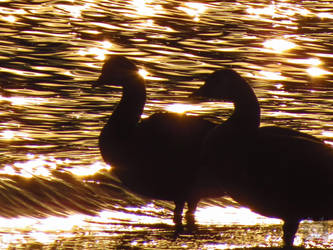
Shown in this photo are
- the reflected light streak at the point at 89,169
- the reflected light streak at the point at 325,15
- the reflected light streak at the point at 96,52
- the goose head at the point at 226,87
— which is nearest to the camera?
the goose head at the point at 226,87

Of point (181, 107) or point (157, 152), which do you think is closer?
point (157, 152)

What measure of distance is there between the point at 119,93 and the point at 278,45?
585 centimetres

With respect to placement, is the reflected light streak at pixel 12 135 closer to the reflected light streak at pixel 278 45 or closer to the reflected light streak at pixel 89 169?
the reflected light streak at pixel 89 169

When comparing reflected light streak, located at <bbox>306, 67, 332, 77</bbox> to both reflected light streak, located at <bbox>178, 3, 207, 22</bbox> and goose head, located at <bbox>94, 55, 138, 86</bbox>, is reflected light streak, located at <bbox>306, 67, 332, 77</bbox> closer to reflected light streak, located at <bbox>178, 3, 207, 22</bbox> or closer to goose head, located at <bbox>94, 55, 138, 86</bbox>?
reflected light streak, located at <bbox>178, 3, 207, 22</bbox>

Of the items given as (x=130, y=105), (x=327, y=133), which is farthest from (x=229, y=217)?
(x=327, y=133)

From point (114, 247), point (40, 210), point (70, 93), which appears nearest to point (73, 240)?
point (114, 247)

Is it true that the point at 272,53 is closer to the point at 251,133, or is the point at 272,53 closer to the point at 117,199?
the point at 117,199

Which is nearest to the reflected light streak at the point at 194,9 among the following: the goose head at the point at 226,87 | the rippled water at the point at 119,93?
the rippled water at the point at 119,93

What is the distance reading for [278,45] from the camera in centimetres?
2248

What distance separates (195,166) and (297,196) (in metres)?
2.24

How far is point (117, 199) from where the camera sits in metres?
13.0

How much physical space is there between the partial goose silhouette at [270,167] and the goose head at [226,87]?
0.02 meters

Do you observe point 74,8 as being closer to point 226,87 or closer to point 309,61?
point 309,61

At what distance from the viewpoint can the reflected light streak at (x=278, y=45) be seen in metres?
22.1
